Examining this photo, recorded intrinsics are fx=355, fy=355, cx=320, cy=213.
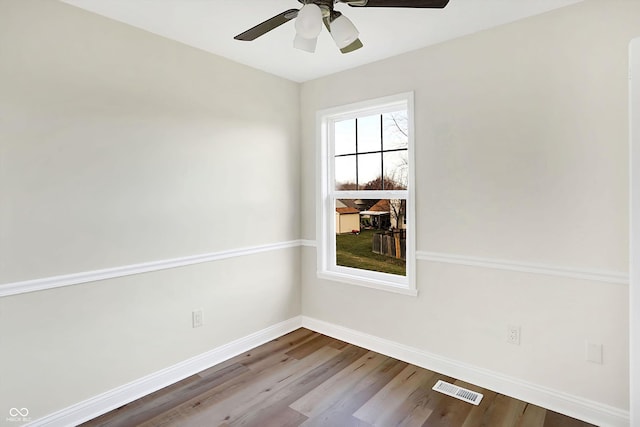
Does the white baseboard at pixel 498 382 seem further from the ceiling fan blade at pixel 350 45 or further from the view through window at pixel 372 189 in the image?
the ceiling fan blade at pixel 350 45

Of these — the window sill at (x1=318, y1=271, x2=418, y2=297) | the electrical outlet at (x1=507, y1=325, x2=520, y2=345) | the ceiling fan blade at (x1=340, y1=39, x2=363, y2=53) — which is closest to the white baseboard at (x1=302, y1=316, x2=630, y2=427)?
the electrical outlet at (x1=507, y1=325, x2=520, y2=345)

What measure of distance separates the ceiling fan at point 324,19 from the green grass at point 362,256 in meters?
1.80

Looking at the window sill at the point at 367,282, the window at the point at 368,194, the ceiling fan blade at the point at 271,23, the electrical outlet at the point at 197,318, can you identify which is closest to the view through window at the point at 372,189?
the window at the point at 368,194

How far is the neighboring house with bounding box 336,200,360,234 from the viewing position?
3297 millimetres

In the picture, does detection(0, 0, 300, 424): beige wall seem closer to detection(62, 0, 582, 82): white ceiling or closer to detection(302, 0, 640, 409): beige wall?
detection(62, 0, 582, 82): white ceiling

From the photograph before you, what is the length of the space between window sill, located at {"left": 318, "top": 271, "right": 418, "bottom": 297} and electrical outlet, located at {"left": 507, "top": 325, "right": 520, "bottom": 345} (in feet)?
2.20

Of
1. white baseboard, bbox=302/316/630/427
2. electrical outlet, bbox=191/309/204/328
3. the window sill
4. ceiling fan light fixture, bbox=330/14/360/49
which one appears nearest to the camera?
ceiling fan light fixture, bbox=330/14/360/49

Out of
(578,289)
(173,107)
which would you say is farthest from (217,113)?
(578,289)

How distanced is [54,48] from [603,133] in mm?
3128

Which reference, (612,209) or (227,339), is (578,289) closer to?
(612,209)

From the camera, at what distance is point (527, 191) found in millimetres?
2246

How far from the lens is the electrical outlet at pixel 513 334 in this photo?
231 cm

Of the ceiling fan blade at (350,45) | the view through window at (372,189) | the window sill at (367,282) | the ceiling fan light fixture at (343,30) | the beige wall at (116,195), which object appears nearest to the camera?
the ceiling fan light fixture at (343,30)

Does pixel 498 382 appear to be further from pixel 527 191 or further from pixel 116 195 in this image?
pixel 116 195
